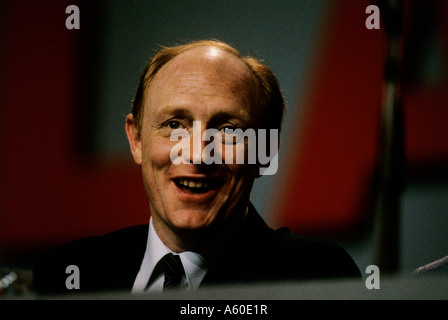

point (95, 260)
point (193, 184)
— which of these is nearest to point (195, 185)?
point (193, 184)

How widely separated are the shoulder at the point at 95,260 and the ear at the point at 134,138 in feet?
0.65

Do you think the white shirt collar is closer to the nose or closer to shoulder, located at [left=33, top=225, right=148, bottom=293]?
shoulder, located at [left=33, top=225, right=148, bottom=293]

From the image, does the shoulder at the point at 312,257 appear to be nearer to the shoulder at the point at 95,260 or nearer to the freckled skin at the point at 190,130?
the freckled skin at the point at 190,130

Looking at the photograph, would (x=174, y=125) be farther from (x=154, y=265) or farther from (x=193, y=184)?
(x=154, y=265)

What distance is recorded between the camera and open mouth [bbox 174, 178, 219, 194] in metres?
1.42

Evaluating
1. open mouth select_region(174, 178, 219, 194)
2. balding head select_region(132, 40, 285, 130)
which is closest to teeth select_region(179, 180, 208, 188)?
open mouth select_region(174, 178, 219, 194)

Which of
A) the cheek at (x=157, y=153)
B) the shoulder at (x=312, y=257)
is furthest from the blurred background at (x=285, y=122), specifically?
the cheek at (x=157, y=153)

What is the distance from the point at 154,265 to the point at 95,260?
0.18 m

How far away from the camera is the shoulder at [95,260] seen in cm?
149

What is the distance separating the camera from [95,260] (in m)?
1.52

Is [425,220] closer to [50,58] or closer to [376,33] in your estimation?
[376,33]

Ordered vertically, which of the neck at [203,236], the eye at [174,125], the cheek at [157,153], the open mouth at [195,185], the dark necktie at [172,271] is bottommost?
the dark necktie at [172,271]

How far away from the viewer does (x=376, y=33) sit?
1.55 metres
